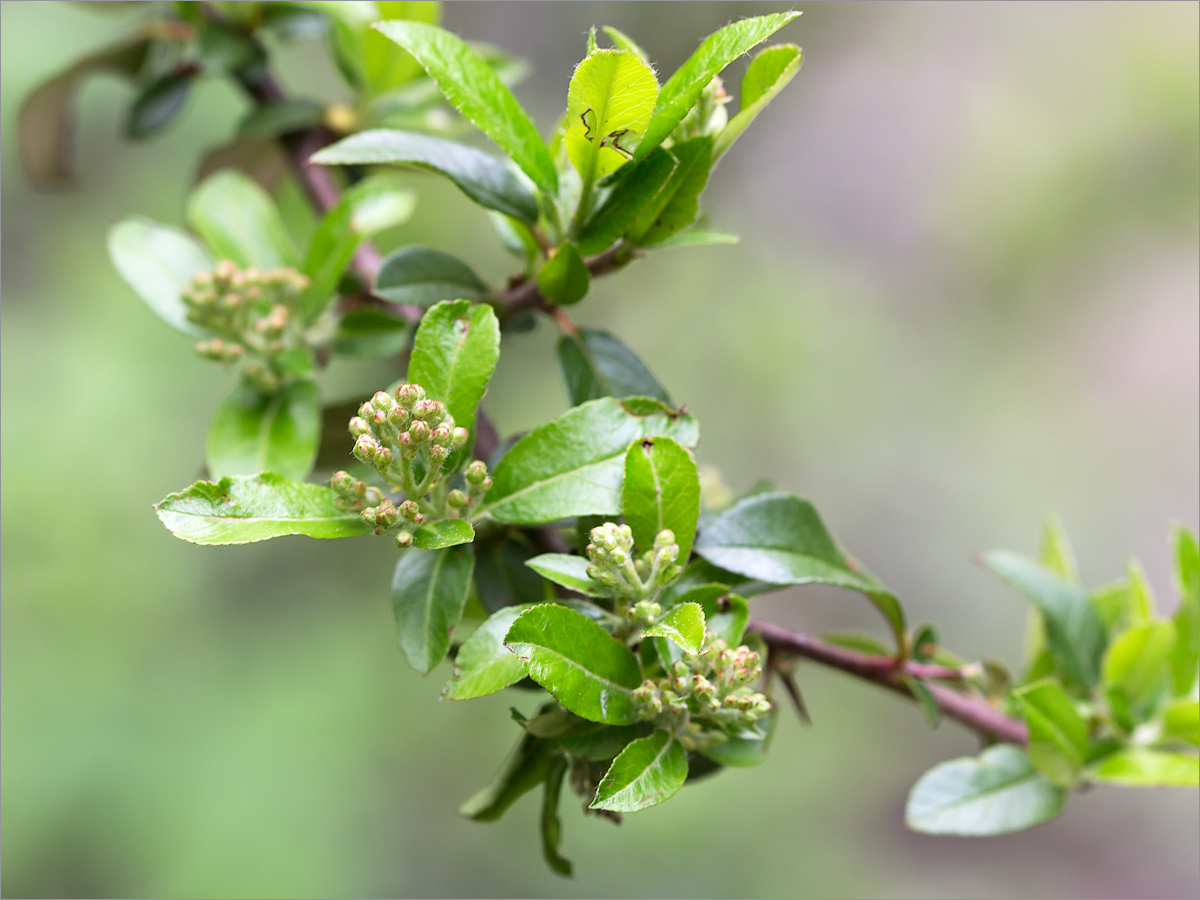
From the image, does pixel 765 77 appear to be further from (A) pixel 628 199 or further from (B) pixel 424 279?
(B) pixel 424 279

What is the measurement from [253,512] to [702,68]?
0.95 feet

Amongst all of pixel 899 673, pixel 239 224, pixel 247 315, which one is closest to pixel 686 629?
pixel 899 673

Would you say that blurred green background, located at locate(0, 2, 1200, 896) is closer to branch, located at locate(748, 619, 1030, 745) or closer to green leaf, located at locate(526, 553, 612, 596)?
branch, located at locate(748, 619, 1030, 745)

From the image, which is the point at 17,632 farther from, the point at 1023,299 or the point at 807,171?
the point at 1023,299

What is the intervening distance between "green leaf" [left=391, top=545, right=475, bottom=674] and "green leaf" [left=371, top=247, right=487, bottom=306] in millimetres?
166

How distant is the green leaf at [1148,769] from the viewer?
58cm

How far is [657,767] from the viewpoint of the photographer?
1.35ft

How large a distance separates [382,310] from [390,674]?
1.61 m

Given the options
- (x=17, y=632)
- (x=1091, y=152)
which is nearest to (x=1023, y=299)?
(x=1091, y=152)

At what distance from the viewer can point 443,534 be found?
1.40 ft

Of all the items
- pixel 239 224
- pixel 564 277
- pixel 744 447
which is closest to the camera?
pixel 564 277

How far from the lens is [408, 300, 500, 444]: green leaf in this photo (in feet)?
1.48

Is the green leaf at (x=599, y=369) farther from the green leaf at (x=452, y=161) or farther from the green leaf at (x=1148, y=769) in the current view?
the green leaf at (x=1148, y=769)

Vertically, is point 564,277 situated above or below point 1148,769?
above
